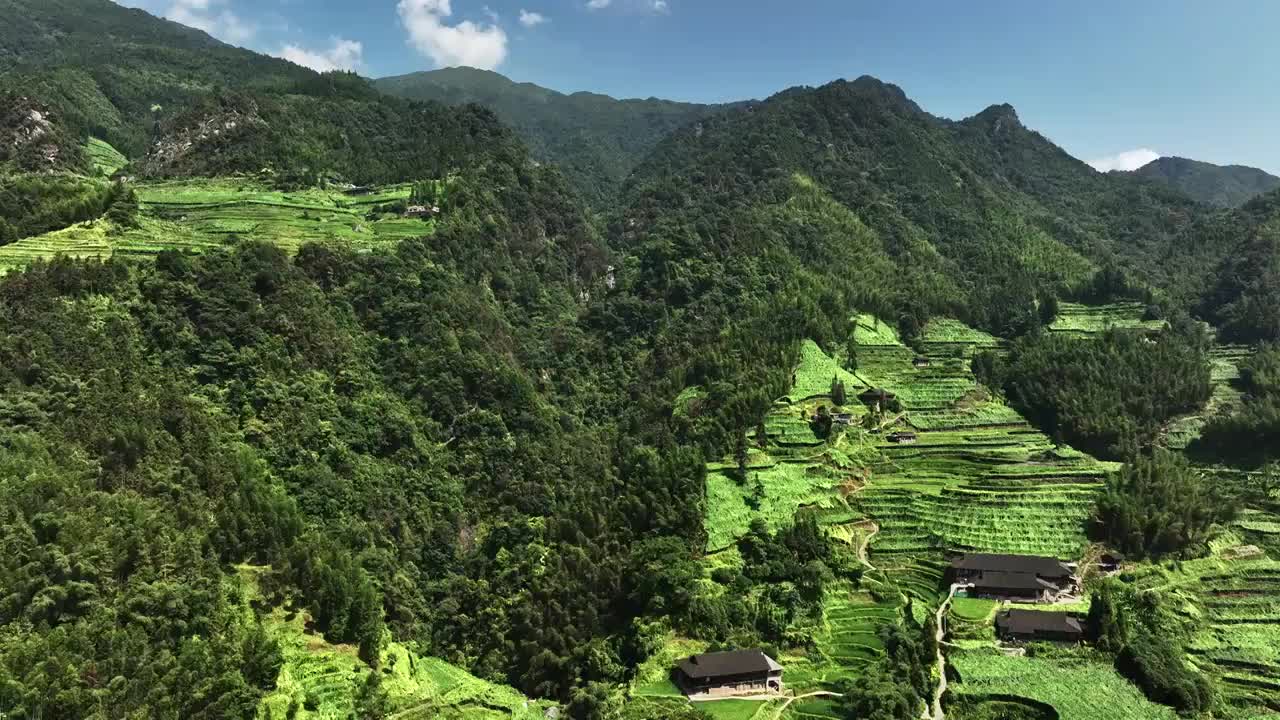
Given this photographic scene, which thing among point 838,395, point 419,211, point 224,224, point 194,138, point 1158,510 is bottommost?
point 1158,510

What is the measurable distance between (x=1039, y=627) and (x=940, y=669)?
207 inches

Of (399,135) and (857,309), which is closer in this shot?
(857,309)

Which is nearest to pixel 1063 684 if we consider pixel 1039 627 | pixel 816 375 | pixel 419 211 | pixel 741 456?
pixel 1039 627

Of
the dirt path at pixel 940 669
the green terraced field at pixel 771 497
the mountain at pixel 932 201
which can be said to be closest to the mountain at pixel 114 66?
the mountain at pixel 932 201

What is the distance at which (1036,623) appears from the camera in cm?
3684

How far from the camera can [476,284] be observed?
82.9 meters

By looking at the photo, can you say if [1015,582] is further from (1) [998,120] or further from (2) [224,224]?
(1) [998,120]

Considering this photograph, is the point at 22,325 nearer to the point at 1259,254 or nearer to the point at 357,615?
the point at 357,615

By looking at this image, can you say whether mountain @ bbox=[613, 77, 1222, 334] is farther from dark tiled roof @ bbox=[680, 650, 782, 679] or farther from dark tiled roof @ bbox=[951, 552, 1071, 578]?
dark tiled roof @ bbox=[680, 650, 782, 679]

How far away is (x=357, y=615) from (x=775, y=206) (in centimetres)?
8204

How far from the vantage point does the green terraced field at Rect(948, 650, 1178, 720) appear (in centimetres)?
3103

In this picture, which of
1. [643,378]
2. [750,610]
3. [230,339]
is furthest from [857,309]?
[230,339]

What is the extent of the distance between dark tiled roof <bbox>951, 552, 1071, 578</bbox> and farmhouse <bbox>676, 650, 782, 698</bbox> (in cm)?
1232

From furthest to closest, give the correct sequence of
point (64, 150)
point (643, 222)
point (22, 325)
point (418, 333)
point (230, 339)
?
1. point (643, 222)
2. point (64, 150)
3. point (418, 333)
4. point (230, 339)
5. point (22, 325)
